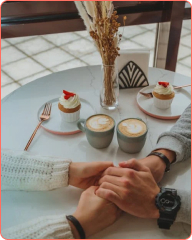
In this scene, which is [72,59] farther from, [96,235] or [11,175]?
[96,235]

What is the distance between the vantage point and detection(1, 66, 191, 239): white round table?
30.6 inches

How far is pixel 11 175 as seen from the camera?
873mm

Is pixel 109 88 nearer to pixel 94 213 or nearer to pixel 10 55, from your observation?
pixel 94 213

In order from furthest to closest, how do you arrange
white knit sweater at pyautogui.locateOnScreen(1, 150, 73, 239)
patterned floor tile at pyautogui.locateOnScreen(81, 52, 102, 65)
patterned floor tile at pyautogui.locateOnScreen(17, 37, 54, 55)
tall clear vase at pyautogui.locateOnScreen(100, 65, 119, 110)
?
1. patterned floor tile at pyautogui.locateOnScreen(17, 37, 54, 55)
2. patterned floor tile at pyautogui.locateOnScreen(81, 52, 102, 65)
3. tall clear vase at pyautogui.locateOnScreen(100, 65, 119, 110)
4. white knit sweater at pyautogui.locateOnScreen(1, 150, 73, 239)

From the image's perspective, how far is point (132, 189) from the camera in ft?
2.59

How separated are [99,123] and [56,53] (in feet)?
6.29

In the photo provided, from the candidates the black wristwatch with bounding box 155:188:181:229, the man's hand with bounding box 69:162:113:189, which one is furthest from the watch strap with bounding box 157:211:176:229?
the man's hand with bounding box 69:162:113:189

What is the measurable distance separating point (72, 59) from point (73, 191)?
1989 millimetres

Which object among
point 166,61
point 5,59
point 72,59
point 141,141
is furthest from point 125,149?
point 5,59

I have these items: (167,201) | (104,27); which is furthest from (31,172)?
(104,27)

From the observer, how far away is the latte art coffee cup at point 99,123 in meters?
0.98

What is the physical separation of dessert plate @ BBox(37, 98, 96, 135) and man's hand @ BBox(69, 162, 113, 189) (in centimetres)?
21

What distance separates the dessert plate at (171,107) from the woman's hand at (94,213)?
1.50 ft

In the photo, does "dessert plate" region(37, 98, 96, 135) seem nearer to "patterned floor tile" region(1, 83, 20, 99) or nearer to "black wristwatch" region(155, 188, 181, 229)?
"black wristwatch" region(155, 188, 181, 229)
